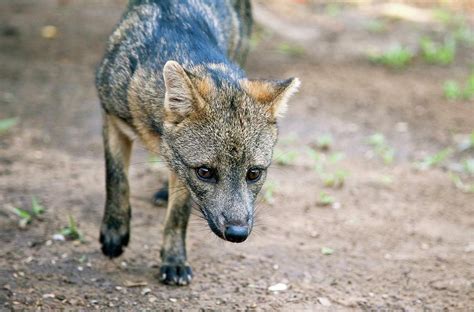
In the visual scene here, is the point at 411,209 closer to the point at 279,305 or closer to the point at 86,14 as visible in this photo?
the point at 279,305

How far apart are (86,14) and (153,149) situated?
6.96 metres

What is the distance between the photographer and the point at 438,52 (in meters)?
11.4

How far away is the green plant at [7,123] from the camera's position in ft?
27.2

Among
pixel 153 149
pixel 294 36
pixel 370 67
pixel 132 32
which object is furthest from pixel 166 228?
pixel 294 36

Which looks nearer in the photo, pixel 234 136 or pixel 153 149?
pixel 234 136

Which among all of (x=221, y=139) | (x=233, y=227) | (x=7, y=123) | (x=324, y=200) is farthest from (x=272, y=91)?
(x=7, y=123)

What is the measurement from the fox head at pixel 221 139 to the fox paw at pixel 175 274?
693 millimetres

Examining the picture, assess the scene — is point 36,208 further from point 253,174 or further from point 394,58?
point 394,58

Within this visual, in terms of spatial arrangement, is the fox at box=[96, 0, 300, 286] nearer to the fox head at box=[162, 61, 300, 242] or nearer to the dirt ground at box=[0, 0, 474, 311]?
the fox head at box=[162, 61, 300, 242]

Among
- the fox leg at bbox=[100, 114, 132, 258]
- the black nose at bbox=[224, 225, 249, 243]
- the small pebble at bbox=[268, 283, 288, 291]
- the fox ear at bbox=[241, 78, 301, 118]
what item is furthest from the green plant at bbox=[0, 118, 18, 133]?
the black nose at bbox=[224, 225, 249, 243]

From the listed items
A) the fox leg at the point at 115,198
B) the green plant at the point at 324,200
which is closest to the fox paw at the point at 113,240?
the fox leg at the point at 115,198

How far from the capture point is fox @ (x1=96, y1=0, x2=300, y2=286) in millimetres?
5012

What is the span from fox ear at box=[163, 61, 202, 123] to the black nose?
86 cm

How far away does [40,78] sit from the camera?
991 cm
